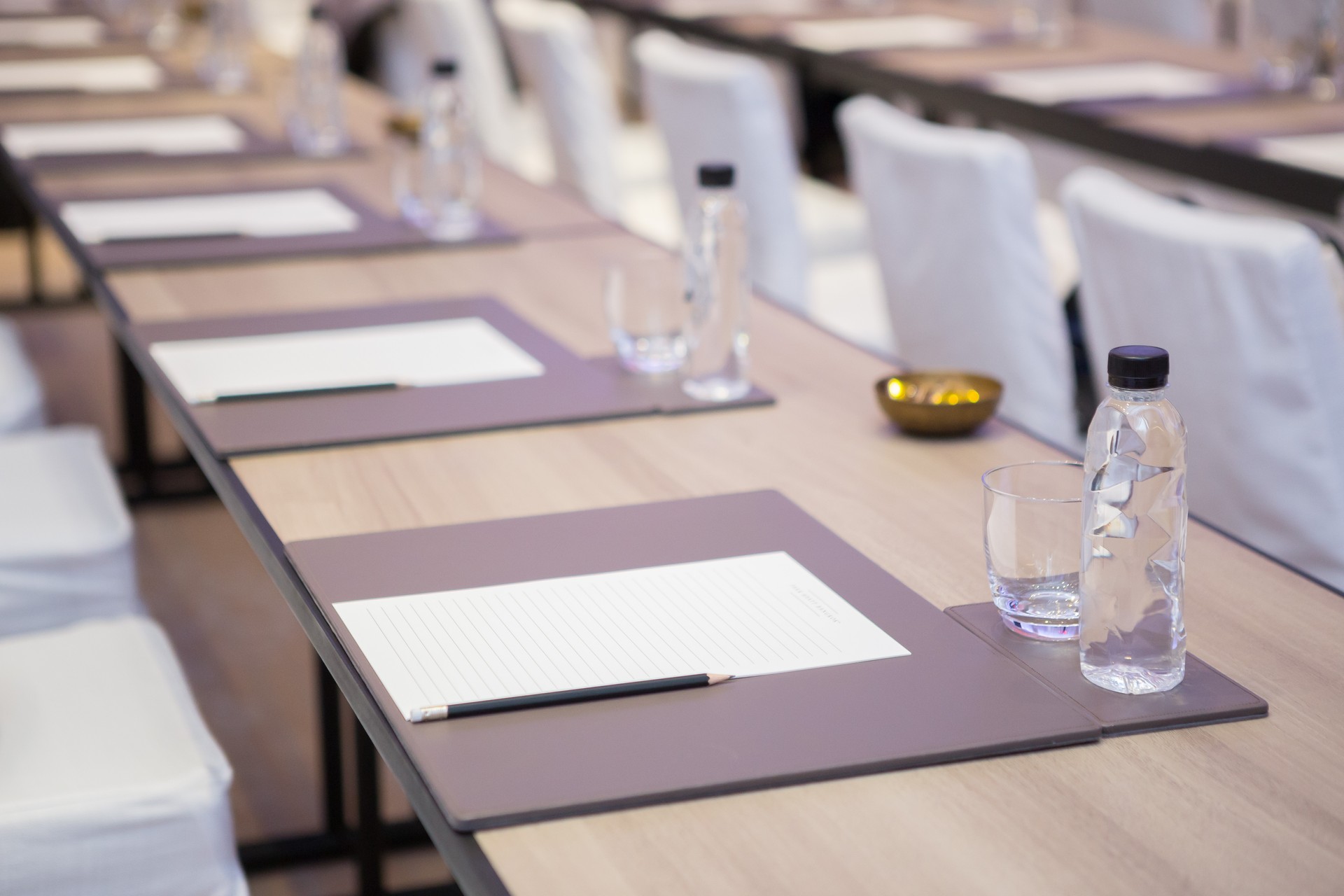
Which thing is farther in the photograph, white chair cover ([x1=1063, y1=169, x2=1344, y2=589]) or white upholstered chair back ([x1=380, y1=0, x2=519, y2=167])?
white upholstered chair back ([x1=380, y1=0, x2=519, y2=167])

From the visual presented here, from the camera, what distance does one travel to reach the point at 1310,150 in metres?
2.64

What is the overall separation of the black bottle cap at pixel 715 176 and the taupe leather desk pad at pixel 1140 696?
0.59 m

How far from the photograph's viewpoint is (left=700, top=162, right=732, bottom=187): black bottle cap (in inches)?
59.7

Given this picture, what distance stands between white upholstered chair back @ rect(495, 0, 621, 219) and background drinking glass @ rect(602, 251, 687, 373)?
2025mm

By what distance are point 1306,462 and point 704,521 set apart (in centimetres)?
77

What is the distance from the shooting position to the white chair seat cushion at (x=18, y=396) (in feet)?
7.66

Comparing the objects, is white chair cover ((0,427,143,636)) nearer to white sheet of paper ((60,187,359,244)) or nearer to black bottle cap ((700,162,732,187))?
white sheet of paper ((60,187,359,244))

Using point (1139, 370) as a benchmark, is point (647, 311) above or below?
below

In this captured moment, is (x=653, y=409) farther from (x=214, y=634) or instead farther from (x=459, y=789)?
(x=214, y=634)

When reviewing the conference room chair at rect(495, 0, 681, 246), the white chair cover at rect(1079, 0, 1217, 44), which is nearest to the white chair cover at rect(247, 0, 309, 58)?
the conference room chair at rect(495, 0, 681, 246)

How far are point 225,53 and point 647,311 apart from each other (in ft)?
7.44

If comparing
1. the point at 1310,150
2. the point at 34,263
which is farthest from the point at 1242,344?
the point at 34,263

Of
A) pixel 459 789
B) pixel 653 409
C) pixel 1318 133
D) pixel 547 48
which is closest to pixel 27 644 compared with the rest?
pixel 653 409

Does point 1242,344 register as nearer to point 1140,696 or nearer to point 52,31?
point 1140,696
